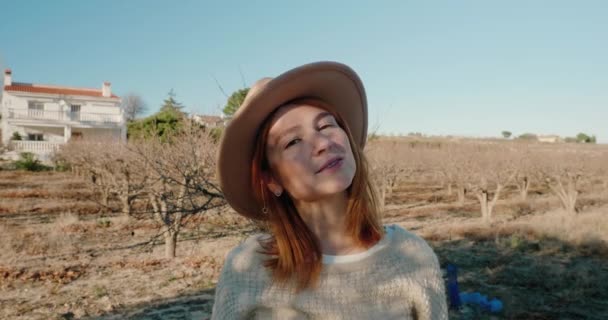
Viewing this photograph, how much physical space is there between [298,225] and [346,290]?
0.22 metres

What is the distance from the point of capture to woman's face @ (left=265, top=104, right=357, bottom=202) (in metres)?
1.22

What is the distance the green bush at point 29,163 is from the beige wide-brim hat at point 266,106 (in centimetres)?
3101

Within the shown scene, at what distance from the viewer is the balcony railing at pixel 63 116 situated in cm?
3359

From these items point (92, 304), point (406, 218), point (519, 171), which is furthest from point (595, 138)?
point (92, 304)

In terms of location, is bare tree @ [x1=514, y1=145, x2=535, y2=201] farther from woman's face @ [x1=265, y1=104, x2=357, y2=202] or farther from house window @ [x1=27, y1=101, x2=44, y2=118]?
house window @ [x1=27, y1=101, x2=44, y2=118]

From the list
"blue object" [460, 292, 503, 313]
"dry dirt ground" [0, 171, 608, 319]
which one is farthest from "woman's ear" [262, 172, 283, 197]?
"blue object" [460, 292, 503, 313]

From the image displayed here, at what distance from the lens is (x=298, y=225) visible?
1312mm

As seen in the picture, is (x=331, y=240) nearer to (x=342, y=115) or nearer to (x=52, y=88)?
(x=342, y=115)

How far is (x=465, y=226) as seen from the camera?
12922 millimetres

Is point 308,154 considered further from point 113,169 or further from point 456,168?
point 456,168

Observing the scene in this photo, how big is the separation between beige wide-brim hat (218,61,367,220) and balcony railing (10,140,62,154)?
33.2 metres

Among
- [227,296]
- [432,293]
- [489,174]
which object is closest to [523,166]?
[489,174]

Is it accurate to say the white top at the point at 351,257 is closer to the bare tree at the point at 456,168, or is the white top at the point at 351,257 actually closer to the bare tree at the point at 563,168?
the bare tree at the point at 563,168

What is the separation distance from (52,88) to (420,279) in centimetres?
4259
